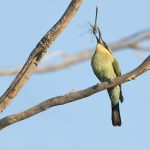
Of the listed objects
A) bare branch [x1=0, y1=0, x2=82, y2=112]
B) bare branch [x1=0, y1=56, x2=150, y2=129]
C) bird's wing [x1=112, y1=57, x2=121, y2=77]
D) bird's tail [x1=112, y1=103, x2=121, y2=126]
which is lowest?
bare branch [x1=0, y1=56, x2=150, y2=129]

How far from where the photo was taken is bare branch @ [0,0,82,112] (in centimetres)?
301

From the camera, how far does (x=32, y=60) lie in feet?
10.2

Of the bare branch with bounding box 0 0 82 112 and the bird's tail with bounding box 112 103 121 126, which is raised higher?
the bird's tail with bounding box 112 103 121 126

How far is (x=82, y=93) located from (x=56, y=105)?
0.55 feet

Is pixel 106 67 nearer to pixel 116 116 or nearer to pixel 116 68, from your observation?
pixel 116 68

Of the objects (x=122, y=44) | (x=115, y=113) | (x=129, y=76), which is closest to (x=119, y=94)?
(x=115, y=113)

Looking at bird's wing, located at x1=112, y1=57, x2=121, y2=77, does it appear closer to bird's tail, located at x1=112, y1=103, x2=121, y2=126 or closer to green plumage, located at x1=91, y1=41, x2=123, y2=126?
green plumage, located at x1=91, y1=41, x2=123, y2=126

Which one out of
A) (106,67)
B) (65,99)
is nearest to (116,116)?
(106,67)

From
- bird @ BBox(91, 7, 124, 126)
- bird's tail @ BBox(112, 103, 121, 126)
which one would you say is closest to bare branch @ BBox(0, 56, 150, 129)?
bird @ BBox(91, 7, 124, 126)

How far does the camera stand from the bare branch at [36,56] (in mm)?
3006

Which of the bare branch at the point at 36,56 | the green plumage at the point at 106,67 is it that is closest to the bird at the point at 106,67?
the green plumage at the point at 106,67

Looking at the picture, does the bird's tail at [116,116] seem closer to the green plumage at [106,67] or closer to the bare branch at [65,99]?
the green plumage at [106,67]

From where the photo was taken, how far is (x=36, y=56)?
122 inches

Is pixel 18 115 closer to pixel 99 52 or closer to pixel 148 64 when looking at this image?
pixel 148 64
